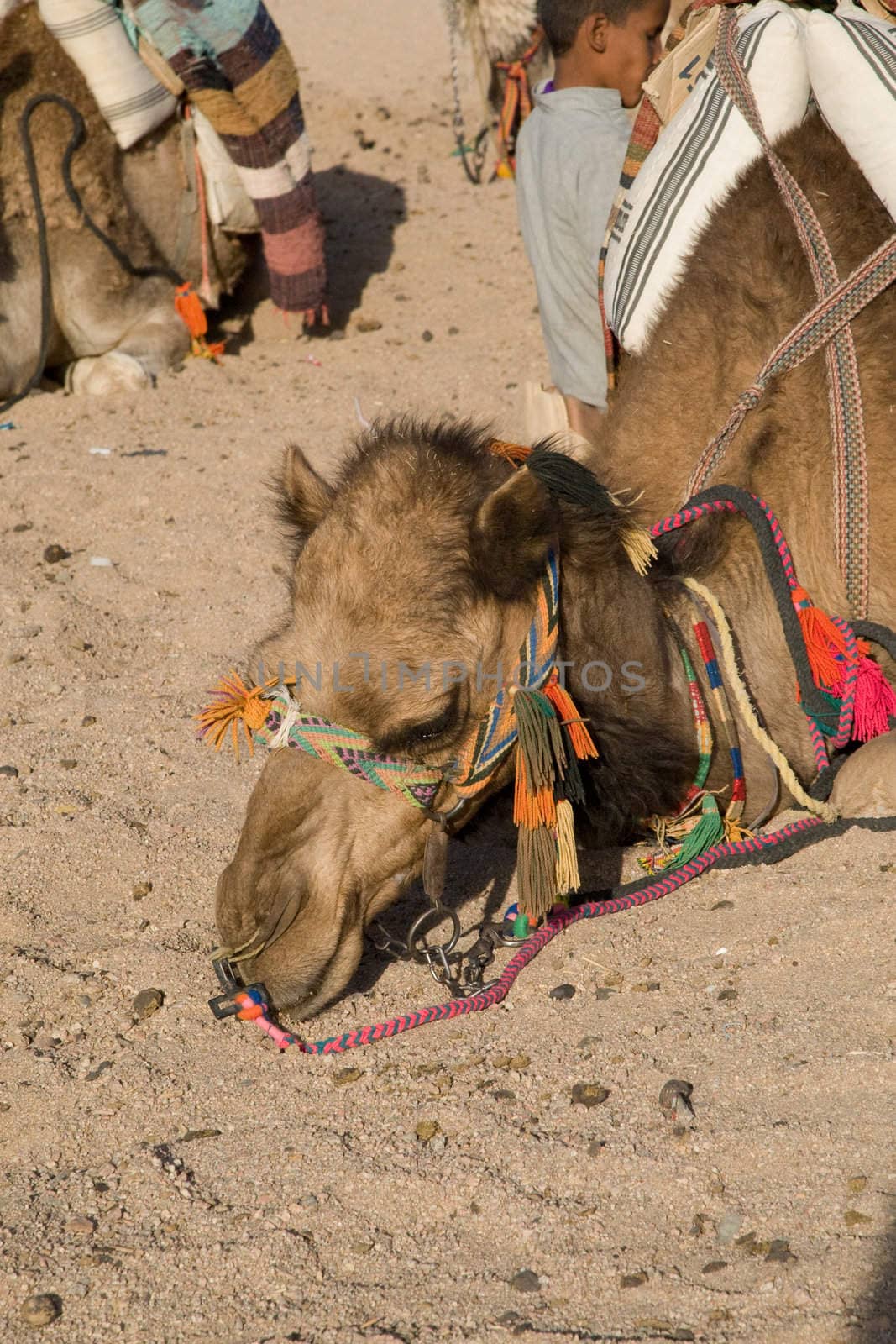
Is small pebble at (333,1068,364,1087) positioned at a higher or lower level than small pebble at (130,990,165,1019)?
higher

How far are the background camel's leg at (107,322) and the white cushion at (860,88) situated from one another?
178 inches

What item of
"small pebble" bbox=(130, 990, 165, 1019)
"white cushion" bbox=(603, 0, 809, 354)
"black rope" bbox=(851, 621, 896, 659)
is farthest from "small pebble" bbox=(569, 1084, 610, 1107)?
"white cushion" bbox=(603, 0, 809, 354)

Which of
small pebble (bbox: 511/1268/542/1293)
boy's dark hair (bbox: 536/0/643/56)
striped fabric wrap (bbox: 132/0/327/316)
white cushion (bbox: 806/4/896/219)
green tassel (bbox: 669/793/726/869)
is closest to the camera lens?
small pebble (bbox: 511/1268/542/1293)

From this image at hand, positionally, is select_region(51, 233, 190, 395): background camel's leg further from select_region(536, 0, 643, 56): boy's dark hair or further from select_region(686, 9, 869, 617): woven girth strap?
select_region(686, 9, 869, 617): woven girth strap

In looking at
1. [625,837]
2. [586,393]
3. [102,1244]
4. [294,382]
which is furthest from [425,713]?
[294,382]

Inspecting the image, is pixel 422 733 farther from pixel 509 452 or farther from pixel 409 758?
pixel 509 452

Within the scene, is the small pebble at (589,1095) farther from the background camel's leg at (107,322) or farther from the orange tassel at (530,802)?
the background camel's leg at (107,322)

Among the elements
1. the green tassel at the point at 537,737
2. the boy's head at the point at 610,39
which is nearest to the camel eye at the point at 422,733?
the green tassel at the point at 537,737

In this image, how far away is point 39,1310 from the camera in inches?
92.7

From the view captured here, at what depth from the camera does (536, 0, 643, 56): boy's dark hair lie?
5598 millimetres

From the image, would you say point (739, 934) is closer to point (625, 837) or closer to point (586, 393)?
point (625, 837)

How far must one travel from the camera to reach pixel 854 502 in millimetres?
3521

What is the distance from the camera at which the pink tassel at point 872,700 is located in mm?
A: 3479

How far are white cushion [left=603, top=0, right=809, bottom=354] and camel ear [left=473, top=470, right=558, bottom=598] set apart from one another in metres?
1.31
